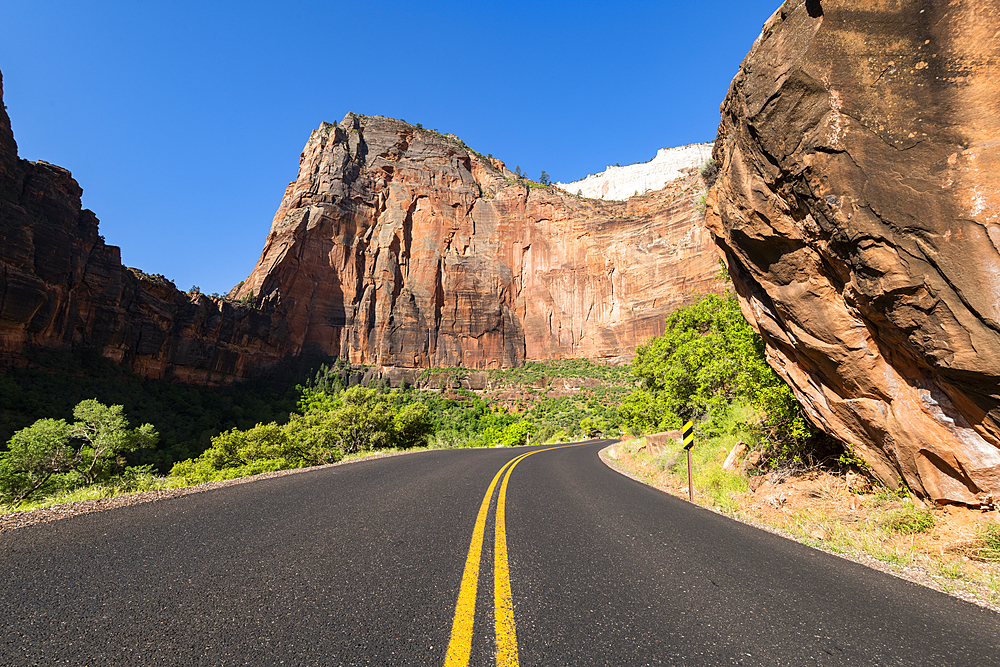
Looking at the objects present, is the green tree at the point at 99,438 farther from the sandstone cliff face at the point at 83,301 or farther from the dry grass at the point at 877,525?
the sandstone cliff face at the point at 83,301

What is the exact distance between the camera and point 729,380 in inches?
399

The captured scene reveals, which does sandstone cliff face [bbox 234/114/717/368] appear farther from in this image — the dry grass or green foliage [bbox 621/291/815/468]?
the dry grass

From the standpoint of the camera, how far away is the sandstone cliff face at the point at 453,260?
6334 centimetres

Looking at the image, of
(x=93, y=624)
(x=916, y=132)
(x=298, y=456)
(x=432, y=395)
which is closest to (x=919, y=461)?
(x=916, y=132)

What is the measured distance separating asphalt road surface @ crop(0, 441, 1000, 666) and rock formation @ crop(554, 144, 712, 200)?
10731 centimetres

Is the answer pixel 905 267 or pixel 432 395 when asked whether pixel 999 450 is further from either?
pixel 432 395

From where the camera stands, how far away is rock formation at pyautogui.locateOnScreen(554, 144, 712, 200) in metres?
104

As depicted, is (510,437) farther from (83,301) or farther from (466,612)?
(83,301)

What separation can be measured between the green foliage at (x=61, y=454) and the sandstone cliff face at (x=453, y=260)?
146 ft

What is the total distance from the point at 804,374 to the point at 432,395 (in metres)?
55.5

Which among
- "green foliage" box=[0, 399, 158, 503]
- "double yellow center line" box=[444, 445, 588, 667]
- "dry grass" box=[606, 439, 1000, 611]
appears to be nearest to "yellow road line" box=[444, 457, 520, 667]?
"double yellow center line" box=[444, 445, 588, 667]

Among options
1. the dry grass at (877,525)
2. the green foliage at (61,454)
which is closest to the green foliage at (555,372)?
the green foliage at (61,454)

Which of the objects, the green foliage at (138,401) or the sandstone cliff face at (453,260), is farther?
the sandstone cliff face at (453,260)

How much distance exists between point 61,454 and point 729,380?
2503 cm
